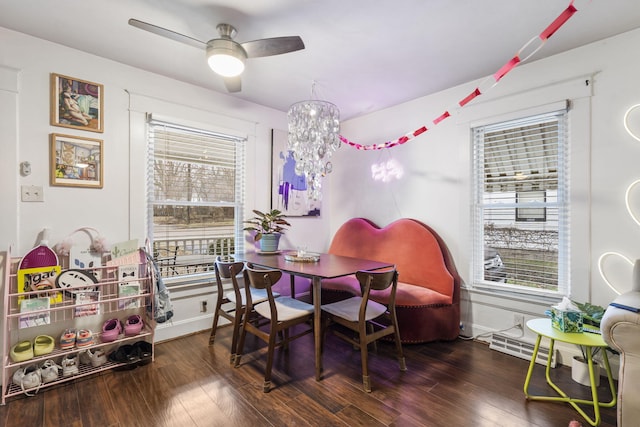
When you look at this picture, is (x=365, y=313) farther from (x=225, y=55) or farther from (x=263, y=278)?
(x=225, y=55)

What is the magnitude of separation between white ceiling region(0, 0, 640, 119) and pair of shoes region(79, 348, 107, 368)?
2.39m

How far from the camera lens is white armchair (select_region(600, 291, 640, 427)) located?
1.48 metres

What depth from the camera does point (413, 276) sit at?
305 cm

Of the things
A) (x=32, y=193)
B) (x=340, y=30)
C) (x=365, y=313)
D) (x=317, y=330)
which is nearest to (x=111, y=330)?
(x=32, y=193)

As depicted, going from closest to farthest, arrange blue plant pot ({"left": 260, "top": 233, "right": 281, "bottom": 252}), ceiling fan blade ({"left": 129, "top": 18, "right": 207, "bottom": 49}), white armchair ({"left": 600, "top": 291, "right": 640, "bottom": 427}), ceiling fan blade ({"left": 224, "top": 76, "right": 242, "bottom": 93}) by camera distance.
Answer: white armchair ({"left": 600, "top": 291, "right": 640, "bottom": 427}) → ceiling fan blade ({"left": 129, "top": 18, "right": 207, "bottom": 49}) → ceiling fan blade ({"left": 224, "top": 76, "right": 242, "bottom": 93}) → blue plant pot ({"left": 260, "top": 233, "right": 281, "bottom": 252})

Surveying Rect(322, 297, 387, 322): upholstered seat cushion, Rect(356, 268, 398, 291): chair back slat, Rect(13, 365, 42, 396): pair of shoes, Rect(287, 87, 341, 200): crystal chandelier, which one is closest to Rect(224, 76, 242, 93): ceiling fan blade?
Rect(287, 87, 341, 200): crystal chandelier

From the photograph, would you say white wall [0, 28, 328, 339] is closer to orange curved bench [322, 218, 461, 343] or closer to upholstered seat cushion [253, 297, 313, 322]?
upholstered seat cushion [253, 297, 313, 322]

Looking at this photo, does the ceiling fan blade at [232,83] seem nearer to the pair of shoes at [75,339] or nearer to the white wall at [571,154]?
the white wall at [571,154]

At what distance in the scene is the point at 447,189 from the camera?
3.10 meters

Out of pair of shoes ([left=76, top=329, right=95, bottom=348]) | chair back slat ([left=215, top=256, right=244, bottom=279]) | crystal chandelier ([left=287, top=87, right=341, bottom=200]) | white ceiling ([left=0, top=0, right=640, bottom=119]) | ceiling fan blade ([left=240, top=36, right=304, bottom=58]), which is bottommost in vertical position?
pair of shoes ([left=76, top=329, right=95, bottom=348])

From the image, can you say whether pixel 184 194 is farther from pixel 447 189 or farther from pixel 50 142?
pixel 447 189

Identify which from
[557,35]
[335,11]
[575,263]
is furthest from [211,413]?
[557,35]

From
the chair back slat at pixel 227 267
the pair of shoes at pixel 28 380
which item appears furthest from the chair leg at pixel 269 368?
the pair of shoes at pixel 28 380

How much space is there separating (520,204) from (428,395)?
6.04 feet
